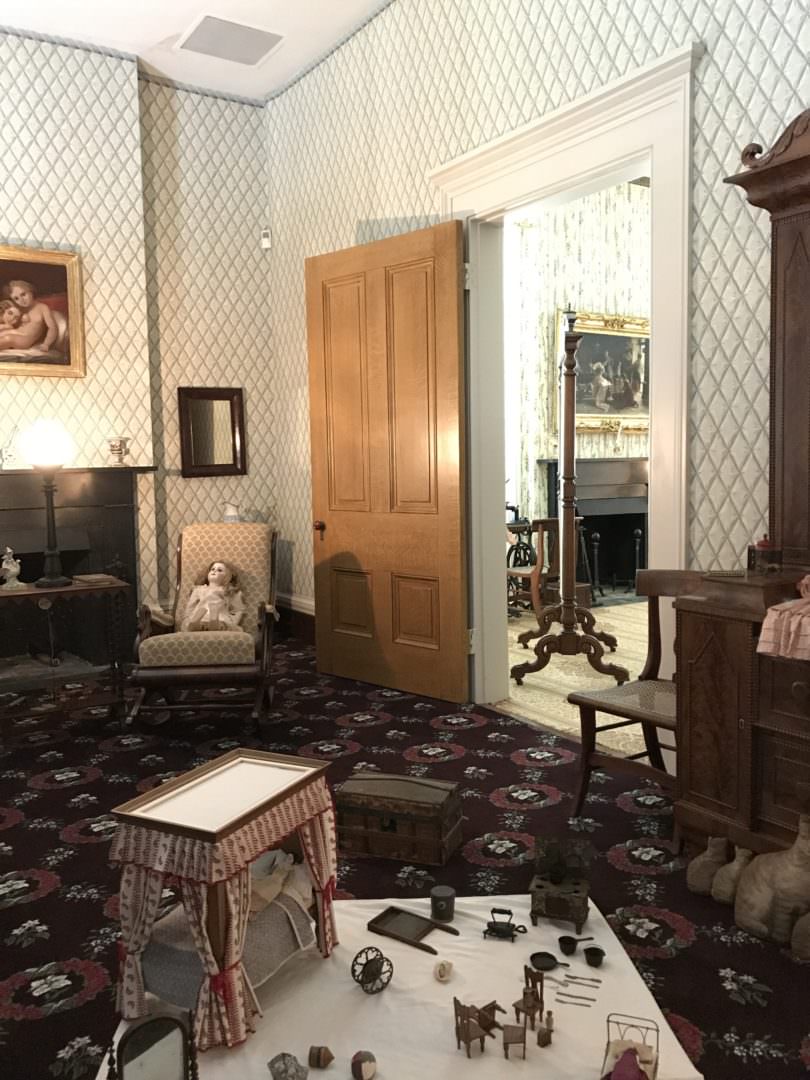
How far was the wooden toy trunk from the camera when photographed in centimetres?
296

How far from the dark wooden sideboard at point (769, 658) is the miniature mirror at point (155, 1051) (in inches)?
71.5

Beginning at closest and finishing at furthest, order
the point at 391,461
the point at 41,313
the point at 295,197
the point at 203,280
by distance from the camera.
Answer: the point at 391,461, the point at 41,313, the point at 295,197, the point at 203,280

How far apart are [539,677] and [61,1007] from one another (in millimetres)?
3748

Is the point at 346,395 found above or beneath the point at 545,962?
above

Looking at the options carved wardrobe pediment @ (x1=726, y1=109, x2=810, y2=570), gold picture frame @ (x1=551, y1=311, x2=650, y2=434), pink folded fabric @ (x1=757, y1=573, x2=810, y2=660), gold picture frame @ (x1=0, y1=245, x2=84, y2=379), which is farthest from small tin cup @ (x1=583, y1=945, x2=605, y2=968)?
gold picture frame @ (x1=551, y1=311, x2=650, y2=434)

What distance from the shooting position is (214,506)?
6.54m

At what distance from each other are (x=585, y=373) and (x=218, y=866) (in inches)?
298

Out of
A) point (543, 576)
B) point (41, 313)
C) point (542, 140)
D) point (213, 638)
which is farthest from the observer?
point (543, 576)

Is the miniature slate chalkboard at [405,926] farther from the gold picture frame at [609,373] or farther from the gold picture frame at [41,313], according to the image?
the gold picture frame at [609,373]

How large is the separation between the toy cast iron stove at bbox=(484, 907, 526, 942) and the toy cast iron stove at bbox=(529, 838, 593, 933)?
0.21ft

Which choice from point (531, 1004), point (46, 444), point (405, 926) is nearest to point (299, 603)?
point (46, 444)

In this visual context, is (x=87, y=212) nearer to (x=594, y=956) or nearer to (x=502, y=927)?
(x=502, y=927)

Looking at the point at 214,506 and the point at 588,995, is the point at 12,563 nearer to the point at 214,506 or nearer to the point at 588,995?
the point at 214,506

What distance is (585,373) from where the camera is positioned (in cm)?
880
